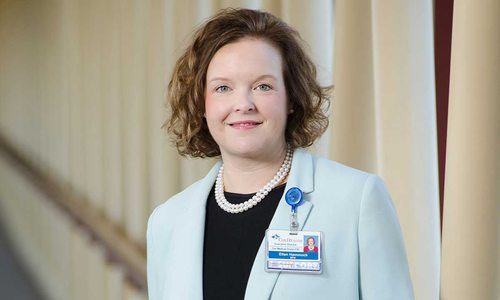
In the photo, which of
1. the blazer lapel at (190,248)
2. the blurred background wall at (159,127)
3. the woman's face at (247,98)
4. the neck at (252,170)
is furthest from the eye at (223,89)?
the blurred background wall at (159,127)

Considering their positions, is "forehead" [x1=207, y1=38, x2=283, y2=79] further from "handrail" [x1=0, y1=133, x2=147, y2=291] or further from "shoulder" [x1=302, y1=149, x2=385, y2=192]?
"handrail" [x1=0, y1=133, x2=147, y2=291]

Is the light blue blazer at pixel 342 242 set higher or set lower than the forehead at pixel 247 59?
lower

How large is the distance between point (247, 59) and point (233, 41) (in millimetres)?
68

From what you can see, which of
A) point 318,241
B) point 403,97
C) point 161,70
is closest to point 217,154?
point 318,241

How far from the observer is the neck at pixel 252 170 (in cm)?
179

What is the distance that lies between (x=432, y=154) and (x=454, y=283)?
1.66 feet

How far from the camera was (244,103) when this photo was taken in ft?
5.56

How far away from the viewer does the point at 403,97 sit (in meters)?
2.75

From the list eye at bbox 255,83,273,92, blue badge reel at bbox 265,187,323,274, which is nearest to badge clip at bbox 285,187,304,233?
blue badge reel at bbox 265,187,323,274

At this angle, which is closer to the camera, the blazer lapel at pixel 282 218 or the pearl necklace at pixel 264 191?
the blazer lapel at pixel 282 218

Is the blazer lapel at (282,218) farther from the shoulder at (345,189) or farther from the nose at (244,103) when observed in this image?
the nose at (244,103)

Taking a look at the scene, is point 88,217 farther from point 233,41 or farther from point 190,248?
point 233,41

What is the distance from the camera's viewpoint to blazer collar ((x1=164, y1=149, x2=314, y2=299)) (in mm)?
1668

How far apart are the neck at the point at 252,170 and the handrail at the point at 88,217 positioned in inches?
122
